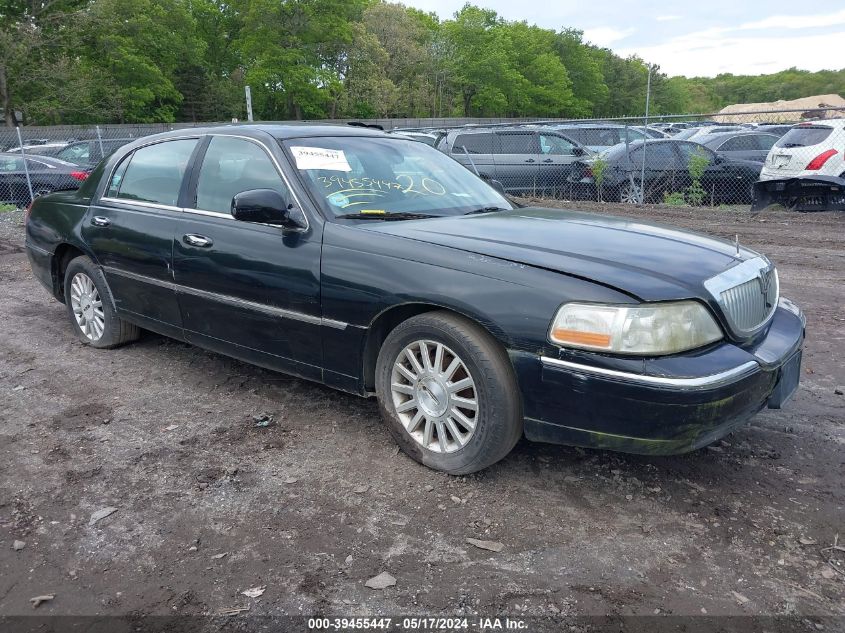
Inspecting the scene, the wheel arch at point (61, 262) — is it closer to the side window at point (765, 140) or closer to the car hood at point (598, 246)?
the car hood at point (598, 246)

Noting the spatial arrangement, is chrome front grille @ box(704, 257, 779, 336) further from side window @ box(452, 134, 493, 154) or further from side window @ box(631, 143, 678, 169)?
side window @ box(452, 134, 493, 154)

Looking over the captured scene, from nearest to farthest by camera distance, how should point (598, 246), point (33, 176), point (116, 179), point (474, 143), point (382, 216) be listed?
1. point (598, 246)
2. point (382, 216)
3. point (116, 179)
4. point (33, 176)
5. point (474, 143)

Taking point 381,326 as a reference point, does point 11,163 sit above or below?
above

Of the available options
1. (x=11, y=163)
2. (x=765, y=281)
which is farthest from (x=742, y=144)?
(x=11, y=163)

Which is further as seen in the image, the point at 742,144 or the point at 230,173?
the point at 742,144

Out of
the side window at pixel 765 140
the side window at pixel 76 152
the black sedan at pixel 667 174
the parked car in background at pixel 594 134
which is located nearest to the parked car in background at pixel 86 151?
the side window at pixel 76 152

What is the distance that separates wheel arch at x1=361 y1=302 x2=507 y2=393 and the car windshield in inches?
25.6

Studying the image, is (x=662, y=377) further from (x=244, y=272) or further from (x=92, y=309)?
(x=92, y=309)

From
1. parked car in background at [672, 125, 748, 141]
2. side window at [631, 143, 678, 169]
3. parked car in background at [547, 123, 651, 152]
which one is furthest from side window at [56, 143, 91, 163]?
parked car in background at [672, 125, 748, 141]

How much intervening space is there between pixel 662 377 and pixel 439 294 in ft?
3.33

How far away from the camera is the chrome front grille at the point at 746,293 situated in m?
3.10

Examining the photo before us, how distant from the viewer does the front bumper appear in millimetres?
2818

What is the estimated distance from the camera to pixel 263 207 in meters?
3.65

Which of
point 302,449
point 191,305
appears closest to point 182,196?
point 191,305
